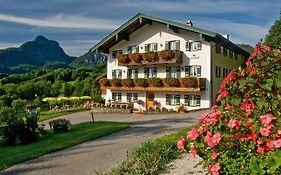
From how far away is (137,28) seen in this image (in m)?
35.5

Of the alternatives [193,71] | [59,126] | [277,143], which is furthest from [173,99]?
[277,143]

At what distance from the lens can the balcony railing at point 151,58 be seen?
31.9 meters

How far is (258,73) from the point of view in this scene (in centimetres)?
492

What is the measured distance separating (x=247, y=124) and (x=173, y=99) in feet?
94.0

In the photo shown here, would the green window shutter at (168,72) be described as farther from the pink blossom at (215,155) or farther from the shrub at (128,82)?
the pink blossom at (215,155)

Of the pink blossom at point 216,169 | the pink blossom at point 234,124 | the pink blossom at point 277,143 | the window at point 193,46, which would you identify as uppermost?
the window at point 193,46

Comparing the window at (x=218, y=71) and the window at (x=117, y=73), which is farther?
the window at (x=117, y=73)

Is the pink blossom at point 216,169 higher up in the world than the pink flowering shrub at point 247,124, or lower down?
lower down

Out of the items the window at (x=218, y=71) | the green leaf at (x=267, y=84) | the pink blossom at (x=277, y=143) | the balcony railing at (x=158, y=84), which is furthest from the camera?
the window at (x=218, y=71)

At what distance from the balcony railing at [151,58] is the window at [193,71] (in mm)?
1081

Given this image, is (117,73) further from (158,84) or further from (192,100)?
(192,100)

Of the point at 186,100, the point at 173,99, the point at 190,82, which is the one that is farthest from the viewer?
the point at 173,99

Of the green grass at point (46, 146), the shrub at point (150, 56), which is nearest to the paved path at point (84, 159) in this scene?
the green grass at point (46, 146)

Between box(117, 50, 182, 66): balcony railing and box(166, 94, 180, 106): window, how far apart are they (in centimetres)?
335
